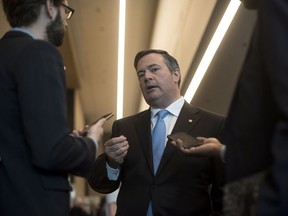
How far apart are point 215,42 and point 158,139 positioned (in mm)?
2115

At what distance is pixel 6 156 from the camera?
1598 mm

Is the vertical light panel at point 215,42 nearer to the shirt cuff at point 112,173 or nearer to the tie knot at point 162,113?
the tie knot at point 162,113

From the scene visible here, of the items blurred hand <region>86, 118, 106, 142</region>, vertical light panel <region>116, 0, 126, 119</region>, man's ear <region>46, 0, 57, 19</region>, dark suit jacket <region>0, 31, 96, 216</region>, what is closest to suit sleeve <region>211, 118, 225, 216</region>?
blurred hand <region>86, 118, 106, 142</region>

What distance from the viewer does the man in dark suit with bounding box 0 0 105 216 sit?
1.51 metres

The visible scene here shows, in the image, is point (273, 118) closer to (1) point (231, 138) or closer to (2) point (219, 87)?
(1) point (231, 138)

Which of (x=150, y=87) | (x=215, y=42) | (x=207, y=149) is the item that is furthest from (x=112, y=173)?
(x=215, y=42)

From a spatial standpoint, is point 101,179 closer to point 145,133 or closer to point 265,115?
point 145,133

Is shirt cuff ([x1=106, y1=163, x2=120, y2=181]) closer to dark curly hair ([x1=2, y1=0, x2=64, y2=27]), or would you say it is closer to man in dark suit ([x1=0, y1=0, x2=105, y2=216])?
man in dark suit ([x1=0, y1=0, x2=105, y2=216])

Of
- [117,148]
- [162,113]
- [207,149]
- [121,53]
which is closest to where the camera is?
[207,149]

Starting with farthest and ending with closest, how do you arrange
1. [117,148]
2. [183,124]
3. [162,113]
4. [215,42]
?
[215,42]
[162,113]
[183,124]
[117,148]

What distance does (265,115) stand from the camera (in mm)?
1164

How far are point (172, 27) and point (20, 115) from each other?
3.68 meters

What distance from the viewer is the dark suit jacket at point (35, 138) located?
151cm

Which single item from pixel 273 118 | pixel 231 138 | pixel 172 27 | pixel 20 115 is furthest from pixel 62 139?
pixel 172 27
